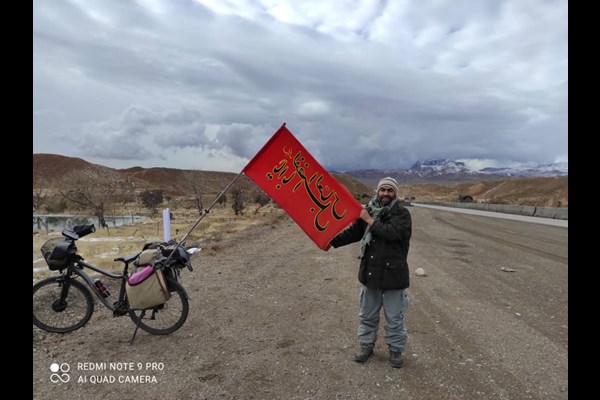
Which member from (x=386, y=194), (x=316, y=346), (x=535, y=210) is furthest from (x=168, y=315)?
(x=535, y=210)

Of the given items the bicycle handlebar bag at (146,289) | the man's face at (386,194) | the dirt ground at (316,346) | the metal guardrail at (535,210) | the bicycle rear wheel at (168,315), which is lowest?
the dirt ground at (316,346)

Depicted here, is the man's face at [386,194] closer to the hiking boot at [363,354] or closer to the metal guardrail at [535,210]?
the hiking boot at [363,354]

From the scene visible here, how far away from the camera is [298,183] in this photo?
4.31 metres

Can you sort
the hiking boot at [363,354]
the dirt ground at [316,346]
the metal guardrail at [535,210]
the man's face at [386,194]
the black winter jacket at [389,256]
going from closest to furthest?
the dirt ground at [316,346] → the black winter jacket at [389,256] → the man's face at [386,194] → the hiking boot at [363,354] → the metal guardrail at [535,210]

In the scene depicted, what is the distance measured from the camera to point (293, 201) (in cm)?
430

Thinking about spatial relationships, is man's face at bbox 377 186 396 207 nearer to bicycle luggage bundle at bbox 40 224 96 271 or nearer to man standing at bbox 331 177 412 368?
man standing at bbox 331 177 412 368

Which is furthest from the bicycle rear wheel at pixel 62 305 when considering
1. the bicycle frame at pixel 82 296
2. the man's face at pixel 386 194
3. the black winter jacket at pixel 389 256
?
the man's face at pixel 386 194

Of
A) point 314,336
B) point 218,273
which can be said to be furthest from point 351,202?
point 218,273

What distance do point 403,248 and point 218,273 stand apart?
207 inches

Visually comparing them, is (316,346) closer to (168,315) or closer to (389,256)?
(389,256)

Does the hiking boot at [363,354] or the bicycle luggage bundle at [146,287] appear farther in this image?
the bicycle luggage bundle at [146,287]

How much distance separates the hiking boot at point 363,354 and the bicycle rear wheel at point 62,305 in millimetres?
3362

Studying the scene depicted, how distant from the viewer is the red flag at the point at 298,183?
4246 millimetres
